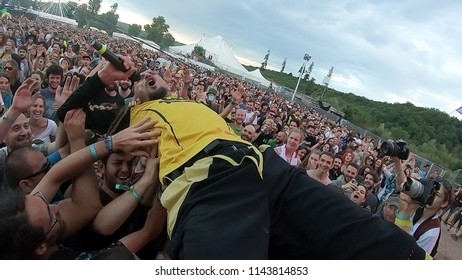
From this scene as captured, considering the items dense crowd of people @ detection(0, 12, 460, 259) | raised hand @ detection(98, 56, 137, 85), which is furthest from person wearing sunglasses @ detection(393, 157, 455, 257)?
raised hand @ detection(98, 56, 137, 85)

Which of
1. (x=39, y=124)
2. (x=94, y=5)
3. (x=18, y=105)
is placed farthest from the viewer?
(x=94, y=5)

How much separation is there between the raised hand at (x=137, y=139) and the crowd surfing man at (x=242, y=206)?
59mm

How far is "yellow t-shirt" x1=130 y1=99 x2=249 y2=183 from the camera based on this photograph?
1888mm

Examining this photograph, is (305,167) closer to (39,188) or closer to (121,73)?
(121,73)

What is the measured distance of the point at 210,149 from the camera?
6.15 feet

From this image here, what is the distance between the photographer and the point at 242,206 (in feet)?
5.59

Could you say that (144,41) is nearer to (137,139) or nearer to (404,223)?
(137,139)

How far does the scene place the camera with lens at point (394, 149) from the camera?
99.8 inches

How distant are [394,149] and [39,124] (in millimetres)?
2940

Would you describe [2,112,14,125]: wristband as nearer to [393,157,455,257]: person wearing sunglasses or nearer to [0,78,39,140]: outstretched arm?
[0,78,39,140]: outstretched arm

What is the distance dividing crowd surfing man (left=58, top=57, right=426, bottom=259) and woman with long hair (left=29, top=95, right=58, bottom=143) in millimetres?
1387

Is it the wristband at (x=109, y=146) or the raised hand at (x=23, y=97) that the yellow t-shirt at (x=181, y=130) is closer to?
the wristband at (x=109, y=146)

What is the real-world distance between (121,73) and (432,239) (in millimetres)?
2453

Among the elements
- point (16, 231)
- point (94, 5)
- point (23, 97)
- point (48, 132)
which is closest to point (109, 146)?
point (16, 231)
